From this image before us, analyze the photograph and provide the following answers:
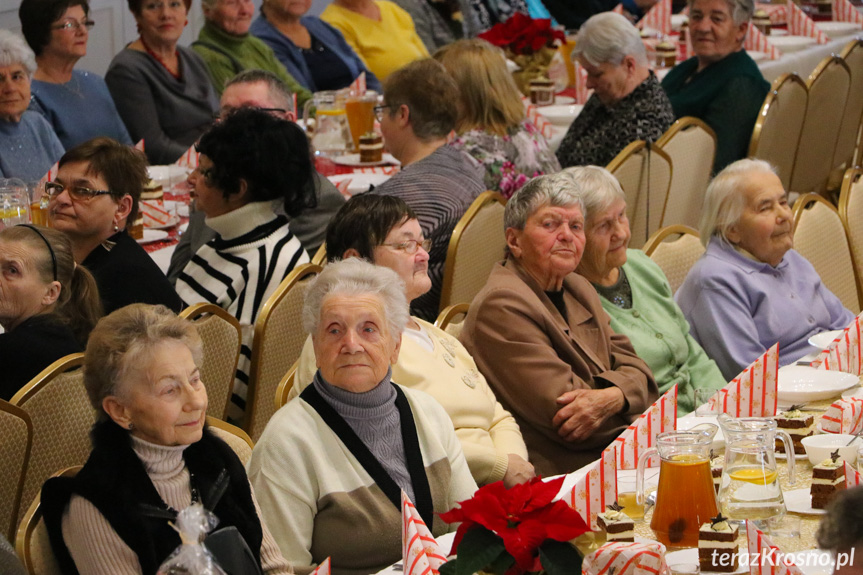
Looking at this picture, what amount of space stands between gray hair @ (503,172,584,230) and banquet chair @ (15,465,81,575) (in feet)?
5.10

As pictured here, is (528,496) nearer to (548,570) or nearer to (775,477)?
(548,570)

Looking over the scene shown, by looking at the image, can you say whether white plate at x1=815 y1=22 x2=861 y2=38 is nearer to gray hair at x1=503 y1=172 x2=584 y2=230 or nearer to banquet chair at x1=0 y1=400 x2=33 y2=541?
gray hair at x1=503 y1=172 x2=584 y2=230

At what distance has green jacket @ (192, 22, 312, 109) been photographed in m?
5.79

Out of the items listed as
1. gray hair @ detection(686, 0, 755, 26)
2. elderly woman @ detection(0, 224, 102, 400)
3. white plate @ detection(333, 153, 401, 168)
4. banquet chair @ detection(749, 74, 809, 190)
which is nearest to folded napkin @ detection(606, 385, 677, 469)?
elderly woman @ detection(0, 224, 102, 400)

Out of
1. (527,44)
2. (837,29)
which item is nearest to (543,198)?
(527,44)

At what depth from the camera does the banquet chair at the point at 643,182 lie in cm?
444

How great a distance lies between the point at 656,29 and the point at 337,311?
5303 millimetres

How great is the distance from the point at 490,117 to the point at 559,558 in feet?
9.12

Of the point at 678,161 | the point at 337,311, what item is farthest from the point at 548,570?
the point at 678,161

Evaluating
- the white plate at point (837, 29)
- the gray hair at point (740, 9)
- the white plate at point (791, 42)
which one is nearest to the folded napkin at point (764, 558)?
the gray hair at point (740, 9)

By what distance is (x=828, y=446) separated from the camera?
239cm

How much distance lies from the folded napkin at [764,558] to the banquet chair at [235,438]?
1002 millimetres

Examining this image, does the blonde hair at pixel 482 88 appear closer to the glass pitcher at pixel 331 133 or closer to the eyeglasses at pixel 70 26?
the glass pitcher at pixel 331 133

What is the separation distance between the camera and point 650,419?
2.40m
